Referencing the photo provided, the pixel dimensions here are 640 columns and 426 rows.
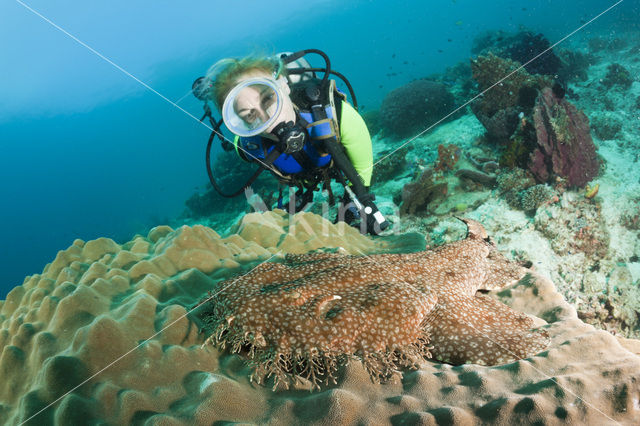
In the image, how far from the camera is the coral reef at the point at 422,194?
279 inches

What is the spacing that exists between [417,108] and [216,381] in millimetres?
14249

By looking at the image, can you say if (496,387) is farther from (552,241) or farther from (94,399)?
(552,241)

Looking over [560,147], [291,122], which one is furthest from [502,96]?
[291,122]

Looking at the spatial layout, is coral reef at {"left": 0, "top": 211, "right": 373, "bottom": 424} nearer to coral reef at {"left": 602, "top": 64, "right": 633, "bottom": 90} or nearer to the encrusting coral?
the encrusting coral

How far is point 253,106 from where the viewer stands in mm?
4219

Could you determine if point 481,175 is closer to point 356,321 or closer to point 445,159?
point 445,159

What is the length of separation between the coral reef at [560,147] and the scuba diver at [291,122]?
440 centimetres

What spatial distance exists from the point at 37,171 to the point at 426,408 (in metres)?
100

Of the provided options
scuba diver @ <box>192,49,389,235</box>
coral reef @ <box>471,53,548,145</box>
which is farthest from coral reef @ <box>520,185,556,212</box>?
scuba diver @ <box>192,49,389,235</box>

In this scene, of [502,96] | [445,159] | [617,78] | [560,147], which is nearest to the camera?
[560,147]

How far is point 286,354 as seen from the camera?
1.97m

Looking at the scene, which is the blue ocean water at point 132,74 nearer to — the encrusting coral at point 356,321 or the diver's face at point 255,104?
the diver's face at point 255,104

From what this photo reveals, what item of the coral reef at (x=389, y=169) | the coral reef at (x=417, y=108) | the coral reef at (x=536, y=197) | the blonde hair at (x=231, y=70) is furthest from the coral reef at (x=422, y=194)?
the coral reef at (x=417, y=108)

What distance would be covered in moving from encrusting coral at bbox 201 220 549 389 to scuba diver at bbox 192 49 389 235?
212 cm
